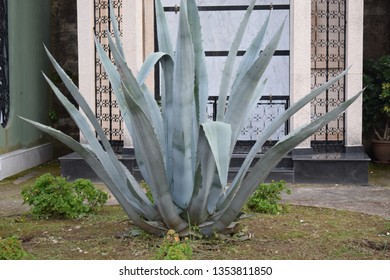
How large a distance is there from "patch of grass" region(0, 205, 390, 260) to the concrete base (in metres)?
3.72

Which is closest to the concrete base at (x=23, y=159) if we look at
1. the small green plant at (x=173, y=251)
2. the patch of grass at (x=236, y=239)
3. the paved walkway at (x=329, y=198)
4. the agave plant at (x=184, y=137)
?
the paved walkway at (x=329, y=198)

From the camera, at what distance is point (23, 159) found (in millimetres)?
10516

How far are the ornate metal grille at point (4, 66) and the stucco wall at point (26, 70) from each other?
137 mm

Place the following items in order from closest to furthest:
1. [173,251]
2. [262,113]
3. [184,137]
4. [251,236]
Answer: [173,251] → [184,137] → [251,236] → [262,113]

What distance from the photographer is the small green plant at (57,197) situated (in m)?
5.89

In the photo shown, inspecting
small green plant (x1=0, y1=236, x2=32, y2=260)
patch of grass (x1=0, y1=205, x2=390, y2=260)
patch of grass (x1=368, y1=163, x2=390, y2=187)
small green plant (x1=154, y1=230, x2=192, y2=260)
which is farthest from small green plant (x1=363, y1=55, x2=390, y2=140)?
small green plant (x1=0, y1=236, x2=32, y2=260)

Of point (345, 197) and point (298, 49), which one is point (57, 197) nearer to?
point (345, 197)

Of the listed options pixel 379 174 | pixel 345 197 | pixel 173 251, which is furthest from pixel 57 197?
pixel 379 174

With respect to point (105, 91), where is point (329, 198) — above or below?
below

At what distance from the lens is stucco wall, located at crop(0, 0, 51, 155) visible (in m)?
10.2

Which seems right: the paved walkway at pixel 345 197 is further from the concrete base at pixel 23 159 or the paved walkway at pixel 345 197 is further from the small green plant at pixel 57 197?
the concrete base at pixel 23 159

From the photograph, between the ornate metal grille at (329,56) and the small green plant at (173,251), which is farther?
the ornate metal grille at (329,56)

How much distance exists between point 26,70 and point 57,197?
5340mm

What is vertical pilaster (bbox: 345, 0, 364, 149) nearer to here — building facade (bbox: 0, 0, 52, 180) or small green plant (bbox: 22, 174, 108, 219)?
small green plant (bbox: 22, 174, 108, 219)
